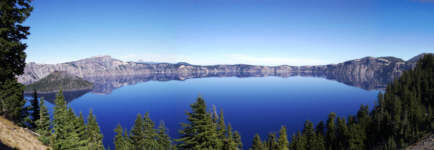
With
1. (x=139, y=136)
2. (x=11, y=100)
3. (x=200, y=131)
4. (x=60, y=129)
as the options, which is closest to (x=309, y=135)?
(x=139, y=136)

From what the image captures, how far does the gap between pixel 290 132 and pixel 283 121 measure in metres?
17.8

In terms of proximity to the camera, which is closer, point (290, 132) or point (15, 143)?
point (15, 143)

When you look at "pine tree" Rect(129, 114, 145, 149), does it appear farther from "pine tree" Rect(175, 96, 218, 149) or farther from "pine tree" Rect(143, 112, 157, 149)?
"pine tree" Rect(175, 96, 218, 149)

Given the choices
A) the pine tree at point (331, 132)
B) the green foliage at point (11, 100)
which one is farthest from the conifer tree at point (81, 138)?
the pine tree at point (331, 132)

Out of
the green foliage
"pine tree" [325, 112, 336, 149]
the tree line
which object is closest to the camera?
the green foliage

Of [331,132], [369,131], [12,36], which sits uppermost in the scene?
[12,36]

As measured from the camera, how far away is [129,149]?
46250 millimetres

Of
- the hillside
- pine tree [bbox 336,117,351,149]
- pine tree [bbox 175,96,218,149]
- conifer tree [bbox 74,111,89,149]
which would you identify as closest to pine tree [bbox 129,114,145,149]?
conifer tree [bbox 74,111,89,149]

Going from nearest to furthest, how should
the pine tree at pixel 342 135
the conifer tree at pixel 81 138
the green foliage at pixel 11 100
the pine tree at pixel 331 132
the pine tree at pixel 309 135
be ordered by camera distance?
the conifer tree at pixel 81 138 < the green foliage at pixel 11 100 < the pine tree at pixel 309 135 < the pine tree at pixel 342 135 < the pine tree at pixel 331 132

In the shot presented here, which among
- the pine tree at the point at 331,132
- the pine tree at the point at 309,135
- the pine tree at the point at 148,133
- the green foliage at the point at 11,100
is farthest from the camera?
the pine tree at the point at 331,132

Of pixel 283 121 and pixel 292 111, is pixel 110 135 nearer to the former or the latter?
pixel 283 121

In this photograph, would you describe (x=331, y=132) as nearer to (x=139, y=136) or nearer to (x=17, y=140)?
(x=139, y=136)

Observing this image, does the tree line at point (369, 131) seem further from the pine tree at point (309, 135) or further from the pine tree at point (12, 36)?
the pine tree at point (12, 36)

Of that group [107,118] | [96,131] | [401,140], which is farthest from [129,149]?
[107,118]
